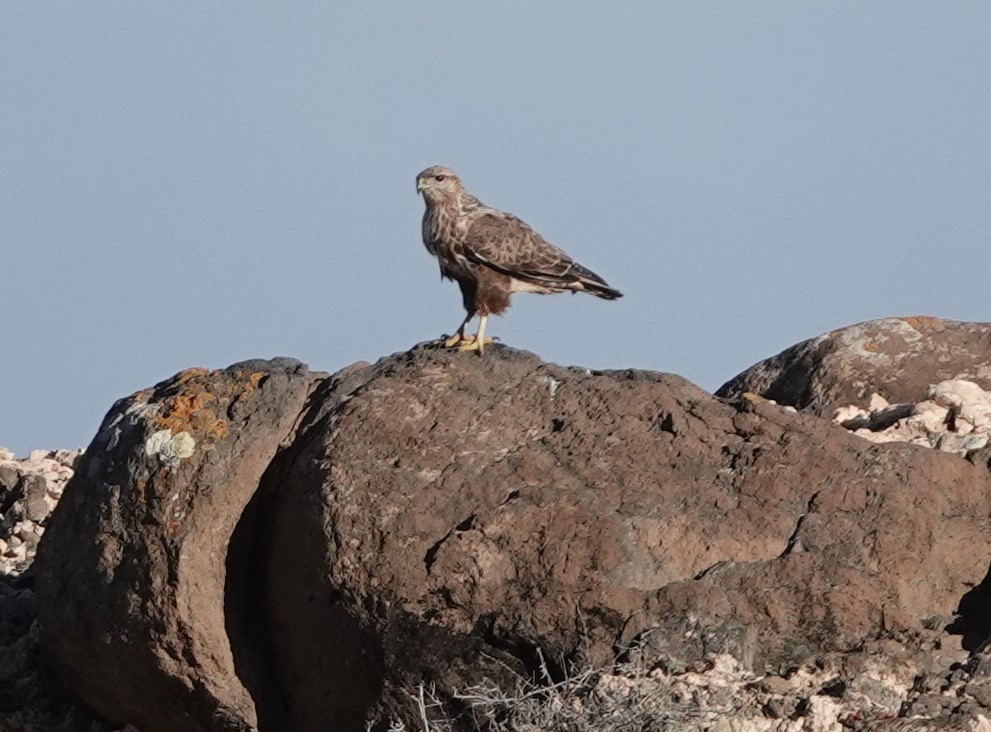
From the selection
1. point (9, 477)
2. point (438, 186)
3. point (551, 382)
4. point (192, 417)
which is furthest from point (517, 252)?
point (9, 477)

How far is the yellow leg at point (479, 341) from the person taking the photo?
295 inches

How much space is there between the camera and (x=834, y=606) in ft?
20.3

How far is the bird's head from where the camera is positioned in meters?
9.71

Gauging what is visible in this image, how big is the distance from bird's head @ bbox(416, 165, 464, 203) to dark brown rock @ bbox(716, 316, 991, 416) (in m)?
2.08

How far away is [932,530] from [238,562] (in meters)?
2.88

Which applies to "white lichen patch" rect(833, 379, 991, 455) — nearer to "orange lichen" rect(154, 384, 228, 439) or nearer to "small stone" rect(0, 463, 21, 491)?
"orange lichen" rect(154, 384, 228, 439)

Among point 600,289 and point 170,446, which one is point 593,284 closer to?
point 600,289

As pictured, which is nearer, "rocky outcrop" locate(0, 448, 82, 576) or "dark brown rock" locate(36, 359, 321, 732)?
"dark brown rock" locate(36, 359, 321, 732)

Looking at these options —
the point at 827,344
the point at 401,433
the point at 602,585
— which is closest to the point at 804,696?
the point at 602,585

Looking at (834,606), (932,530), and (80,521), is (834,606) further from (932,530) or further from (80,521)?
(80,521)

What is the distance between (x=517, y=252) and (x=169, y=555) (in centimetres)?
328

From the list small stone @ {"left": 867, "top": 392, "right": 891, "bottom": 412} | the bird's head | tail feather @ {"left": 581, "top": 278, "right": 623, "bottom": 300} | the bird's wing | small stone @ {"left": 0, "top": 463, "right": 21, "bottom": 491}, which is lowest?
small stone @ {"left": 867, "top": 392, "right": 891, "bottom": 412}

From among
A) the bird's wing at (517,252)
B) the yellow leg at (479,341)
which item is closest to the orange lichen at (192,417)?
the yellow leg at (479,341)

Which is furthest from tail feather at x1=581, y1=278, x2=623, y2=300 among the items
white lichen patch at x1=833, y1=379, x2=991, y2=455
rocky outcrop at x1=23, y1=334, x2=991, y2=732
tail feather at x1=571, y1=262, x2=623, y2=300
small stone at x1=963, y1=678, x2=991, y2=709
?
small stone at x1=963, y1=678, x2=991, y2=709
